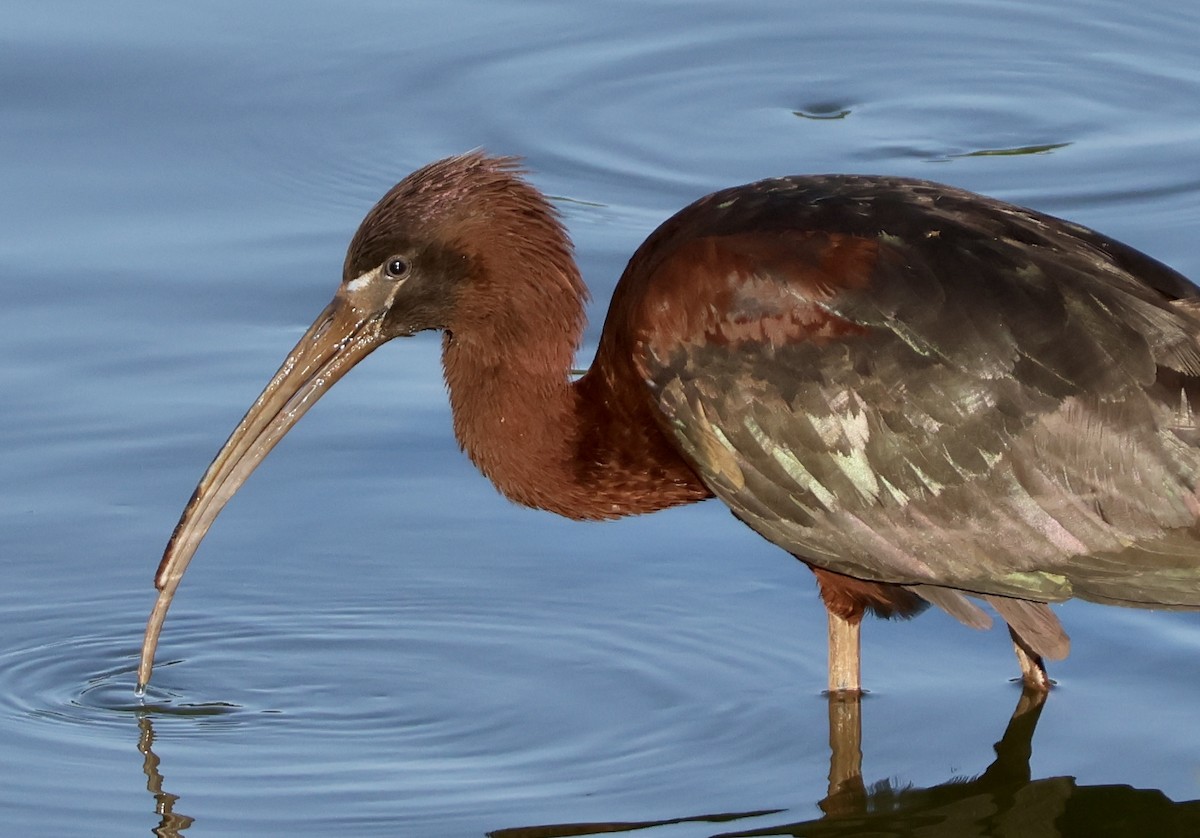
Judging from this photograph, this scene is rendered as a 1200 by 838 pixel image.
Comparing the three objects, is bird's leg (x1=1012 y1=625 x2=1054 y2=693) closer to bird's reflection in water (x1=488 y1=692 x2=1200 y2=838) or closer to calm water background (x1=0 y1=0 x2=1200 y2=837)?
calm water background (x1=0 y1=0 x2=1200 y2=837)

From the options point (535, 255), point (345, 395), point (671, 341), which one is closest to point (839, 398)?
point (671, 341)

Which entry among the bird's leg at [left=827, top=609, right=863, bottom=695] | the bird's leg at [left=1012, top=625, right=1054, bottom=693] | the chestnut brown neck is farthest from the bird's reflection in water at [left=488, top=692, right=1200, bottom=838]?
the chestnut brown neck

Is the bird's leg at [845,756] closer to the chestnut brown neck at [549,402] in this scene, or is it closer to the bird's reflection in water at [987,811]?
the bird's reflection in water at [987,811]

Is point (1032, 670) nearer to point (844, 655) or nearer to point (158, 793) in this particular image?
point (844, 655)

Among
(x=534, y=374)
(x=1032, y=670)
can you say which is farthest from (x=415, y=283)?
(x=1032, y=670)

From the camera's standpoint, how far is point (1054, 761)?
23.5 feet

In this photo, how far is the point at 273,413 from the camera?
24.3ft

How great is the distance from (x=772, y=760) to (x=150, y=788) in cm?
178

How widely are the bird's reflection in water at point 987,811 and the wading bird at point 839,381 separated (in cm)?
40

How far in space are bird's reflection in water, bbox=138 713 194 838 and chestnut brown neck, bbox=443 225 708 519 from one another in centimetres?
133

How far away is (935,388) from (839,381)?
275mm

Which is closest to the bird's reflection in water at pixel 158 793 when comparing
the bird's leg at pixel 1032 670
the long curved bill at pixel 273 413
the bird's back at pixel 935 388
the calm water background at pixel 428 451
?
the calm water background at pixel 428 451

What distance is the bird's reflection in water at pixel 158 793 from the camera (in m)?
6.67

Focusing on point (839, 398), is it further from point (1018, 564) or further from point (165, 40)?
point (165, 40)
